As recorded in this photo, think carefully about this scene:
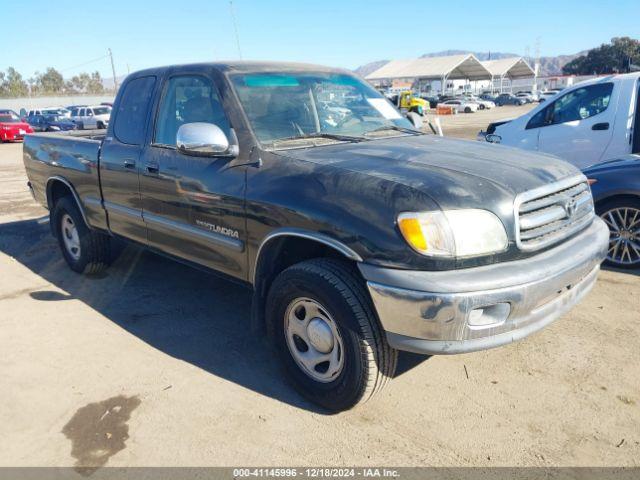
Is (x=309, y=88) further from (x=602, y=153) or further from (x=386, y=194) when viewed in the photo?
(x=602, y=153)

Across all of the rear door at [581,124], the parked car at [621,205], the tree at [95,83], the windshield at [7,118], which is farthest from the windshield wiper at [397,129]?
the tree at [95,83]

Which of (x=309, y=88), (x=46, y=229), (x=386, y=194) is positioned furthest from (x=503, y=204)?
(x=46, y=229)

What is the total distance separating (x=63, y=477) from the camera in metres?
2.54

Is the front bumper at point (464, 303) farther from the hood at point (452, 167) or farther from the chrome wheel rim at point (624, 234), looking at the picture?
the chrome wheel rim at point (624, 234)

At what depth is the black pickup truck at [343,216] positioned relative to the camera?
8.35 feet

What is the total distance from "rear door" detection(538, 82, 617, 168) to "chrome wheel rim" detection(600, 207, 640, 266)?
238 cm

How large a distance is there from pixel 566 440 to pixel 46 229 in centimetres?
737

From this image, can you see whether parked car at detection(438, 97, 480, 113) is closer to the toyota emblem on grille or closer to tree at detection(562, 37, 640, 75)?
tree at detection(562, 37, 640, 75)

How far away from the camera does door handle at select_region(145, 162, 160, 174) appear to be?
3923mm

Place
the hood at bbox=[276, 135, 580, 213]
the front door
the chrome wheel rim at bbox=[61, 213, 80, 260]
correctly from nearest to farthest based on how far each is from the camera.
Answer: the hood at bbox=[276, 135, 580, 213] → the front door → the chrome wheel rim at bbox=[61, 213, 80, 260]

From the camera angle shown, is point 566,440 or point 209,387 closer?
point 566,440

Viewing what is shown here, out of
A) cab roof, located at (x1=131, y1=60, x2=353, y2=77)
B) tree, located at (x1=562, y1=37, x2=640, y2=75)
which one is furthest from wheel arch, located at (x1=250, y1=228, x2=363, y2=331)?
tree, located at (x1=562, y1=37, x2=640, y2=75)

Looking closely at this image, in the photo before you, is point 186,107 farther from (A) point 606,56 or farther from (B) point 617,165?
(A) point 606,56

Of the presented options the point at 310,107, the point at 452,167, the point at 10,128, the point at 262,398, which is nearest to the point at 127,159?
the point at 310,107
